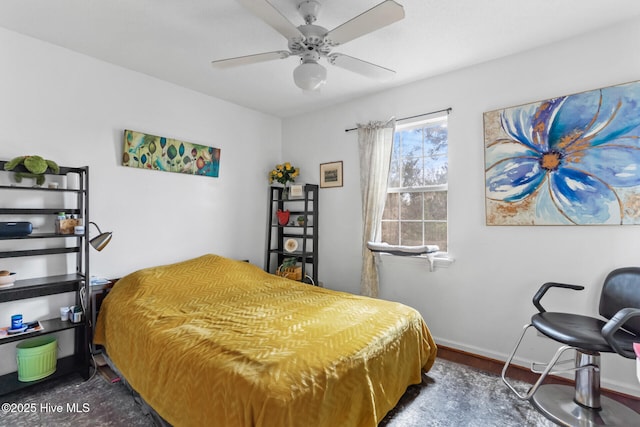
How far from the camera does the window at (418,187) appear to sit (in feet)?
9.77

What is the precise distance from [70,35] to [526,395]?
160 inches

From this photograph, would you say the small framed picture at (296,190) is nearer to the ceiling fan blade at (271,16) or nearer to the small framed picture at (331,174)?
the small framed picture at (331,174)

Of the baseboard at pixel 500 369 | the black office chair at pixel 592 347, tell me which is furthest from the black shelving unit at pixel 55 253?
the black office chair at pixel 592 347

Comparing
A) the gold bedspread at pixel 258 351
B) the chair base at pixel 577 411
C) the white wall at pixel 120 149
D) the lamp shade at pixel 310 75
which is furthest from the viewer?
the white wall at pixel 120 149

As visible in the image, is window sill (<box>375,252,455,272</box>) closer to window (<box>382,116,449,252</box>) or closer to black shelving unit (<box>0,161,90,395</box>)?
window (<box>382,116,449,252</box>)

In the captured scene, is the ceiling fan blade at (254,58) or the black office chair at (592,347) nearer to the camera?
the black office chair at (592,347)

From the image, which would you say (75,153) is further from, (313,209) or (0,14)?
(313,209)

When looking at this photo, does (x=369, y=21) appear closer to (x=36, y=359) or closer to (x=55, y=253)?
(x=55, y=253)

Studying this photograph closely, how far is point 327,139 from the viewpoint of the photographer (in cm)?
374

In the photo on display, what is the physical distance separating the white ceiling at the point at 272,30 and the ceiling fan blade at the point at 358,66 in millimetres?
296

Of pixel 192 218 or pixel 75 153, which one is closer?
pixel 75 153

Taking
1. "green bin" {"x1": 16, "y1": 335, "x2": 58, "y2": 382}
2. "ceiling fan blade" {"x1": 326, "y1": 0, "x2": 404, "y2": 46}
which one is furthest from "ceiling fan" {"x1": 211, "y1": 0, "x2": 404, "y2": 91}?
"green bin" {"x1": 16, "y1": 335, "x2": 58, "y2": 382}

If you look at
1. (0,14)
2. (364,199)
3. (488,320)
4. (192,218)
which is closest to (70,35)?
(0,14)

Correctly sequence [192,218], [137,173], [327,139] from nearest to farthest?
1. [137,173]
2. [192,218]
3. [327,139]
